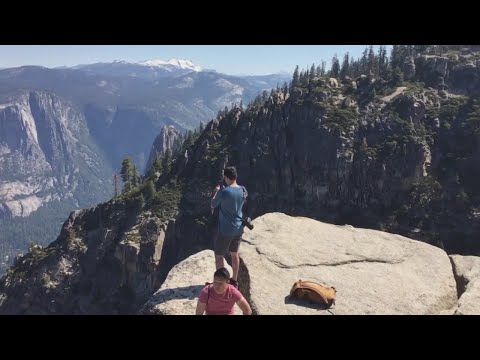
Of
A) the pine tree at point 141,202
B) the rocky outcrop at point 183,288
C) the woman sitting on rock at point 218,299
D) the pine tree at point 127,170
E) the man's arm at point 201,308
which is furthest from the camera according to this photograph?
the pine tree at point 127,170

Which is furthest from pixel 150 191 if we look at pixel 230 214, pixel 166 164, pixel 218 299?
pixel 218 299

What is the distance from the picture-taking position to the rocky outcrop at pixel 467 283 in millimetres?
13712

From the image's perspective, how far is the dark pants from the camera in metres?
14.6

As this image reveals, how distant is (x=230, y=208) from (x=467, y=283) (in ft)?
30.0

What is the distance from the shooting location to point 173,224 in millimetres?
116562

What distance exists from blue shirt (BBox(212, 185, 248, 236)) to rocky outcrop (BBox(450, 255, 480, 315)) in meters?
7.19

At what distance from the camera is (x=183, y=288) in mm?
15766

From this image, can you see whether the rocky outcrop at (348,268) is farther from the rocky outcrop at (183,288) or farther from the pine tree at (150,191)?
the pine tree at (150,191)

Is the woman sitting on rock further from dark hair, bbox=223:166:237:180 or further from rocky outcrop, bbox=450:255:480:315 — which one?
rocky outcrop, bbox=450:255:480:315

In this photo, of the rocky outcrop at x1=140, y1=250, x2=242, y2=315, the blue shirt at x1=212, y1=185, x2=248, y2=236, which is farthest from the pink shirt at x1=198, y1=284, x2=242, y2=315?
the blue shirt at x1=212, y1=185, x2=248, y2=236

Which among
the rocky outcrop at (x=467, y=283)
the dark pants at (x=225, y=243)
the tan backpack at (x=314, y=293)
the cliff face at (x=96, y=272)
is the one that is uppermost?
the dark pants at (x=225, y=243)

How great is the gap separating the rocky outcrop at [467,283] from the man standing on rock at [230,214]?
7.09m

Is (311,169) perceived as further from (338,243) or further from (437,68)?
(338,243)

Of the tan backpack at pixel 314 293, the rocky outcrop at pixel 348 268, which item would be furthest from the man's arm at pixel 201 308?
the tan backpack at pixel 314 293
